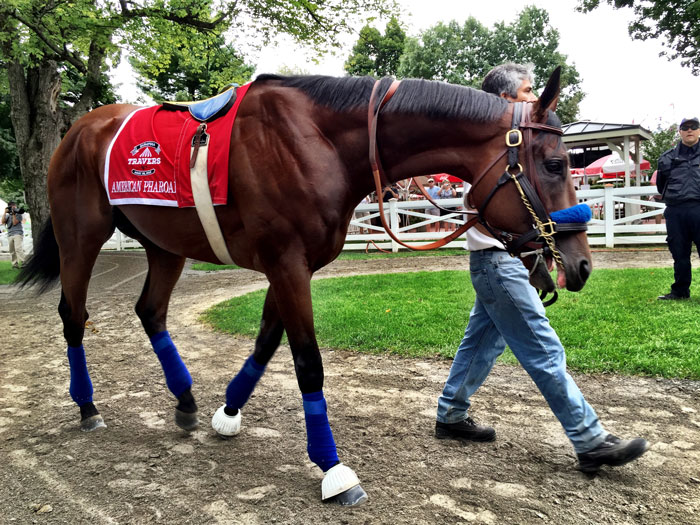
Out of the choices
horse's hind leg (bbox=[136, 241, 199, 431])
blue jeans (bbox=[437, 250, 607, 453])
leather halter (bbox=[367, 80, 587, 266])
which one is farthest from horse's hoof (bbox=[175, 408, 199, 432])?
leather halter (bbox=[367, 80, 587, 266])

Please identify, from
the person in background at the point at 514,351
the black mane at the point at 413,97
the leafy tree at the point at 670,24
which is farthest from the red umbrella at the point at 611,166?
the black mane at the point at 413,97

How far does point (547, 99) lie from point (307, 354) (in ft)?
5.07

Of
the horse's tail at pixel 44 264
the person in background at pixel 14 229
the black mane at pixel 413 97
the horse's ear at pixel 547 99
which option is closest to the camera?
the horse's ear at pixel 547 99

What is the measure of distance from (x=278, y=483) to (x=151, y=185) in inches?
67.2

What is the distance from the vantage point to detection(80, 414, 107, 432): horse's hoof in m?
3.07

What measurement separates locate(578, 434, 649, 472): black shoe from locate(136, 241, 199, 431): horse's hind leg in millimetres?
2226

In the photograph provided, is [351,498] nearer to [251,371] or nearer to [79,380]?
[251,371]

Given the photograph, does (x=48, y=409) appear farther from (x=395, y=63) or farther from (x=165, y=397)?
(x=395, y=63)

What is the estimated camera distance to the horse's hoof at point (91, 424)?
10.1 ft

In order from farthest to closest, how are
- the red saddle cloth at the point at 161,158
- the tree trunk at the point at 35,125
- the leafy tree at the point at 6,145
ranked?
the leafy tree at the point at 6,145
the tree trunk at the point at 35,125
the red saddle cloth at the point at 161,158

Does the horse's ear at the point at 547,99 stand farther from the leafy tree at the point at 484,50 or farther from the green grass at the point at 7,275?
the leafy tree at the point at 484,50

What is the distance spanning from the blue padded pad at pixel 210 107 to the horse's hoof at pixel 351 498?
1.98 metres

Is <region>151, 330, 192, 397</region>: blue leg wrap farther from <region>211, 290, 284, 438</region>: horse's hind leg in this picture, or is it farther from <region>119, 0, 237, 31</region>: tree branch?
<region>119, 0, 237, 31</region>: tree branch

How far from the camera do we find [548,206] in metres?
2.06
